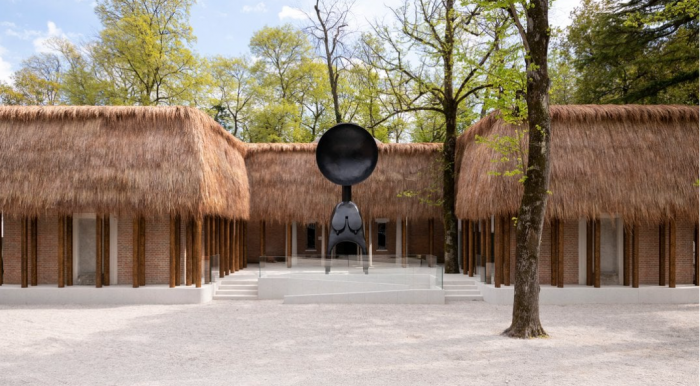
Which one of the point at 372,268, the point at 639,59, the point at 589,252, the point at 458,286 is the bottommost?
the point at 458,286

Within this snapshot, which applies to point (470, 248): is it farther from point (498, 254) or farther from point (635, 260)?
point (635, 260)

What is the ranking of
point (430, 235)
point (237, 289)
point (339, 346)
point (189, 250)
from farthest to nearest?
point (430, 235), point (237, 289), point (189, 250), point (339, 346)

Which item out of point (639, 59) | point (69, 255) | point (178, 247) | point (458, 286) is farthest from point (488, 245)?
point (639, 59)

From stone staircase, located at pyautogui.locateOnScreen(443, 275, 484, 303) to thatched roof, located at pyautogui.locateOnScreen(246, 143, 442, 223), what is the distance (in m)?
4.46

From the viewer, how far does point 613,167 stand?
46.4 ft

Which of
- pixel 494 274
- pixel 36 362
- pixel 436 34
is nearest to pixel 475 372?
pixel 36 362

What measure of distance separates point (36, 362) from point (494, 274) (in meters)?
11.0

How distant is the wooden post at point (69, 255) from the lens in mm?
14277

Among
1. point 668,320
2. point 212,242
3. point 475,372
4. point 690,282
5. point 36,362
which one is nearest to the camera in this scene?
point 475,372

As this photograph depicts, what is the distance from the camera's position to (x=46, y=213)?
13766mm

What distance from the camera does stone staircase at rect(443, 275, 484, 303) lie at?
14.6 m

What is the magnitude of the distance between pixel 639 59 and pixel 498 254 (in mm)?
14512

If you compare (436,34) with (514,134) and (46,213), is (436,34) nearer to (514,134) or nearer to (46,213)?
(514,134)

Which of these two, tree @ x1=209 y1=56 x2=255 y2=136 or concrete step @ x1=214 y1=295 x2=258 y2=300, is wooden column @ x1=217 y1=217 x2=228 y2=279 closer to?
concrete step @ x1=214 y1=295 x2=258 y2=300
